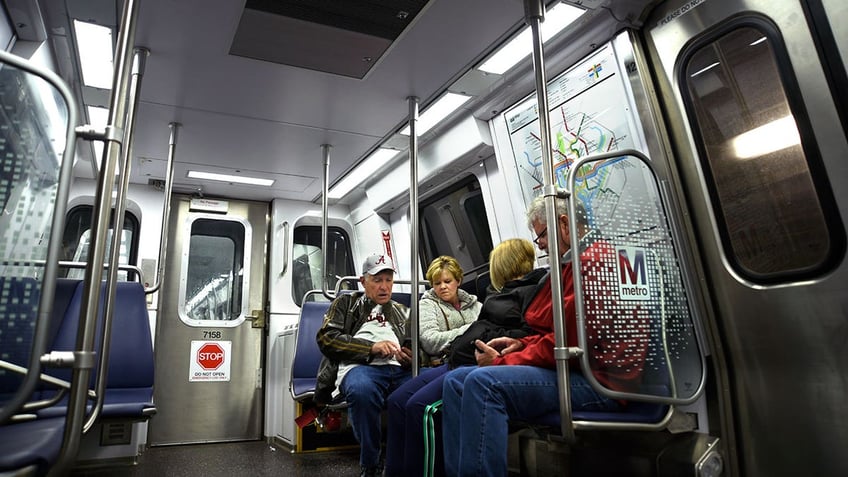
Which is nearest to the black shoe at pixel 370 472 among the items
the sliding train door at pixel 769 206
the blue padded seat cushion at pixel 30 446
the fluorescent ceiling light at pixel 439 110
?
the sliding train door at pixel 769 206

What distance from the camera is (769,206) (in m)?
2.43

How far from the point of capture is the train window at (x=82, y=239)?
17.5 ft

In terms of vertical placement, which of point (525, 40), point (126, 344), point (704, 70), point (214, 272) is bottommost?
point (126, 344)

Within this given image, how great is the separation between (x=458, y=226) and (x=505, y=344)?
8.23 feet

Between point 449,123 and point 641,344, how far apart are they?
2686 mm

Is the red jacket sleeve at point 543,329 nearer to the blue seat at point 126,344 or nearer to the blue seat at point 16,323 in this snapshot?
the blue seat at point 16,323

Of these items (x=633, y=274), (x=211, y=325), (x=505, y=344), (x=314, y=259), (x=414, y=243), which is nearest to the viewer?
(x=633, y=274)

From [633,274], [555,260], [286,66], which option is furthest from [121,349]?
[633,274]

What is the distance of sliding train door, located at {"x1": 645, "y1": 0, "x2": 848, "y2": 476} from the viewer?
7.14 feet

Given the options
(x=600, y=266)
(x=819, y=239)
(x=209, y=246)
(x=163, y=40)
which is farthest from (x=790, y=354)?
(x=209, y=246)

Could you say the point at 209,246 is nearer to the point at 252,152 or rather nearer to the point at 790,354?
the point at 252,152

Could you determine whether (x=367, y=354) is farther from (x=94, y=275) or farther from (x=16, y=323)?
(x=16, y=323)

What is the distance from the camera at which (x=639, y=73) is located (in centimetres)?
290

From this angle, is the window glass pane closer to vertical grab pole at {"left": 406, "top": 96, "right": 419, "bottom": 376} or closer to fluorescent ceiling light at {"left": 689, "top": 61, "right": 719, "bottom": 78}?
vertical grab pole at {"left": 406, "top": 96, "right": 419, "bottom": 376}
